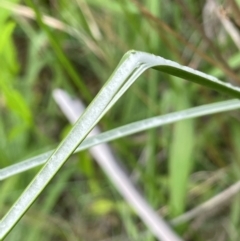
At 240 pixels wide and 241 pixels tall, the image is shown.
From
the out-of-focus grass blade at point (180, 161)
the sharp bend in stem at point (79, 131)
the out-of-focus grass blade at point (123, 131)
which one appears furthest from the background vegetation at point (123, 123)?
the sharp bend in stem at point (79, 131)

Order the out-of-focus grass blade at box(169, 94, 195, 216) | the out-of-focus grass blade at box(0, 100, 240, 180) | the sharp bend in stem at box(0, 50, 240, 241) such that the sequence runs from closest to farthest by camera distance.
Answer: the sharp bend in stem at box(0, 50, 240, 241), the out-of-focus grass blade at box(0, 100, 240, 180), the out-of-focus grass blade at box(169, 94, 195, 216)

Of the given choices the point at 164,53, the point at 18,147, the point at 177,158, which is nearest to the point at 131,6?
the point at 164,53

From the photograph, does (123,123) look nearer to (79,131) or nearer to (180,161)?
(180,161)

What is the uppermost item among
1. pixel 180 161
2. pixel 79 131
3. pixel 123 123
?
pixel 123 123

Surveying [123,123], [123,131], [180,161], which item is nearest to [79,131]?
[123,131]

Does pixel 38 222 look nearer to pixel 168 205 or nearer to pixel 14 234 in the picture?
pixel 14 234

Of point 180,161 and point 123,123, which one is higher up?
point 123,123

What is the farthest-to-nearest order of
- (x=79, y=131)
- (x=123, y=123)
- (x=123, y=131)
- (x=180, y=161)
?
1. (x=123, y=123)
2. (x=180, y=161)
3. (x=123, y=131)
4. (x=79, y=131)

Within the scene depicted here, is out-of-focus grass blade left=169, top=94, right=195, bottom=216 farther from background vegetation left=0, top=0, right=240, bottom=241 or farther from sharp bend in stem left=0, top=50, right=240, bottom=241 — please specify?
sharp bend in stem left=0, top=50, right=240, bottom=241

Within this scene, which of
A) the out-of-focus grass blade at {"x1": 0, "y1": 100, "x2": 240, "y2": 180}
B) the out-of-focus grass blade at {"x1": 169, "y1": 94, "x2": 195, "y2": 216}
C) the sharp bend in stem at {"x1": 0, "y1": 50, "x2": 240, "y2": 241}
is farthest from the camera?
the out-of-focus grass blade at {"x1": 169, "y1": 94, "x2": 195, "y2": 216}

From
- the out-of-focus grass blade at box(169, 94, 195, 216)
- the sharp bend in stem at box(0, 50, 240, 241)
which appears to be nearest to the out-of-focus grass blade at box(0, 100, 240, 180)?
the sharp bend in stem at box(0, 50, 240, 241)
